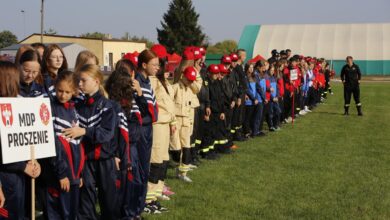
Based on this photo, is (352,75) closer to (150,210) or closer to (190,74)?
(190,74)

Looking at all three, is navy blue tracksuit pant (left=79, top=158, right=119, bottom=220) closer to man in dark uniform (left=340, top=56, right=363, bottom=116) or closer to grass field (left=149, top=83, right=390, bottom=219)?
grass field (left=149, top=83, right=390, bottom=219)

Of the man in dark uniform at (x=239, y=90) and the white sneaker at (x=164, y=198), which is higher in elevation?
the man in dark uniform at (x=239, y=90)

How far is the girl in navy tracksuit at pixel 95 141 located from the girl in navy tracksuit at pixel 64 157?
7.9 inches

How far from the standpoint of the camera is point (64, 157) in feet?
15.2

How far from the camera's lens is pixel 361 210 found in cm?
682

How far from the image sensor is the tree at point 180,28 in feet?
254

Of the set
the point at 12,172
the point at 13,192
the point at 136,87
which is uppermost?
the point at 136,87

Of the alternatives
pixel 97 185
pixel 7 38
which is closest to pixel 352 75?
pixel 97 185

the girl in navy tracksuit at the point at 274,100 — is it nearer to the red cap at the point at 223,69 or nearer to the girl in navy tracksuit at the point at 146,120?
the red cap at the point at 223,69

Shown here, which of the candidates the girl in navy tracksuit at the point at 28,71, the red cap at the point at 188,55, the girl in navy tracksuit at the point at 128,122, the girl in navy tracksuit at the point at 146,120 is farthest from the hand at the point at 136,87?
the red cap at the point at 188,55

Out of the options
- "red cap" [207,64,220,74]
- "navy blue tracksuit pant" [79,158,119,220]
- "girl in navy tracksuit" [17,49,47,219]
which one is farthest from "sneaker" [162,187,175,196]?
"red cap" [207,64,220,74]

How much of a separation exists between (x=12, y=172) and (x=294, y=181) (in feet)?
17.2

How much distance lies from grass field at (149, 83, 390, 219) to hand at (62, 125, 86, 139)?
81.9 inches

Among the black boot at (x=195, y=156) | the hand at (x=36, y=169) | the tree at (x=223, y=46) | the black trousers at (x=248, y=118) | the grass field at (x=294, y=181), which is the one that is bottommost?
the grass field at (x=294, y=181)
